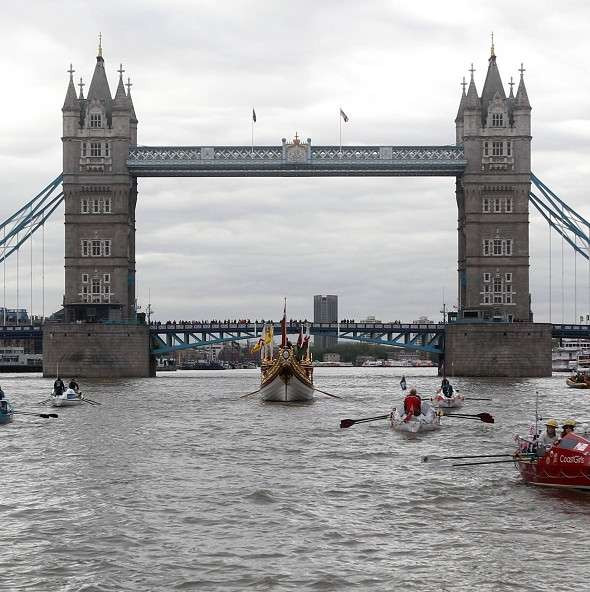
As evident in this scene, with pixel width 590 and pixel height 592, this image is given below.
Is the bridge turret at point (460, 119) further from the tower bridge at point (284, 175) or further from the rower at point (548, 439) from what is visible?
the rower at point (548, 439)

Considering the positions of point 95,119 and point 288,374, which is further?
point 95,119

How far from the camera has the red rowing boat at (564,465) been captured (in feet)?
125

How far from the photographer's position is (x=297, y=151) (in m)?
140

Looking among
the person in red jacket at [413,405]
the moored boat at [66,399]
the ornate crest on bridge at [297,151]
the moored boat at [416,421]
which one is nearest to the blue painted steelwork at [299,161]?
the ornate crest on bridge at [297,151]

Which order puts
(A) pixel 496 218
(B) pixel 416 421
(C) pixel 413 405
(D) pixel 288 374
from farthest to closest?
(A) pixel 496 218 < (D) pixel 288 374 < (C) pixel 413 405 < (B) pixel 416 421

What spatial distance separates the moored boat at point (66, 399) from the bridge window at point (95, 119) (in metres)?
67.0

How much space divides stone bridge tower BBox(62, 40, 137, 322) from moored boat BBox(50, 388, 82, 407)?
59314mm

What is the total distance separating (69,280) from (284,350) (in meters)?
64.1

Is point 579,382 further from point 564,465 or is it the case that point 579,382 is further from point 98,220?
point 564,465

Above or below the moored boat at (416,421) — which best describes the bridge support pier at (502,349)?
above

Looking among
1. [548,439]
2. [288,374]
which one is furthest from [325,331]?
[548,439]

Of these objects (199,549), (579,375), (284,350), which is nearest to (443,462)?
(199,549)

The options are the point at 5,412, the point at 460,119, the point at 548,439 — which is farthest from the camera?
the point at 460,119

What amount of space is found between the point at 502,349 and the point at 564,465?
9779cm
